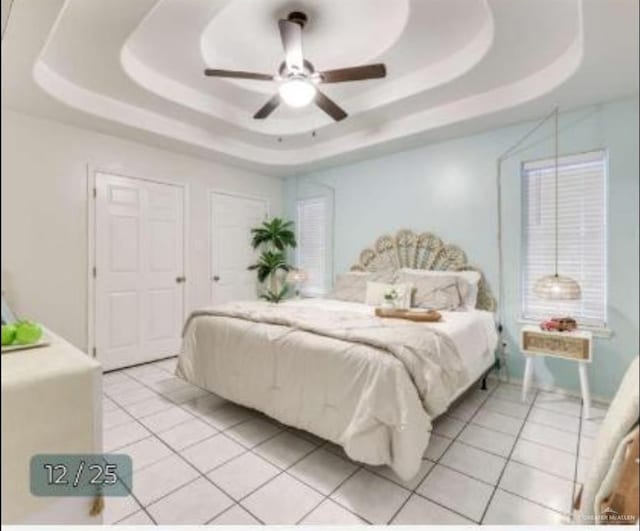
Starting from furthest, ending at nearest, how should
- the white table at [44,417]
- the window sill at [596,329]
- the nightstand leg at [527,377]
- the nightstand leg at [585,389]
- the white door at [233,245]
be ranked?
the white door at [233,245], the nightstand leg at [527,377], the nightstand leg at [585,389], the window sill at [596,329], the white table at [44,417]

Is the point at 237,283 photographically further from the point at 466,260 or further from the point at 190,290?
the point at 466,260

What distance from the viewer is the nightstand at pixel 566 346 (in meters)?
2.21

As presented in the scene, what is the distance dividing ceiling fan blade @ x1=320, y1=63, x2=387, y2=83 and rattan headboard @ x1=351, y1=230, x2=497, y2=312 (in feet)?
5.94

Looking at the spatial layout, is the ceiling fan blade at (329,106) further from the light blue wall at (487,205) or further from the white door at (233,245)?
the white door at (233,245)

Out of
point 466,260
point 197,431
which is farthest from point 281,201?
point 197,431

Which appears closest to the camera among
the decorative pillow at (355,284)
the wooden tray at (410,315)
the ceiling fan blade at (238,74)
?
the ceiling fan blade at (238,74)

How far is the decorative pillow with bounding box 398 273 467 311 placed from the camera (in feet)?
9.42

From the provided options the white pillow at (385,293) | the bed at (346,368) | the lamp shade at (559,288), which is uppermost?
the lamp shade at (559,288)

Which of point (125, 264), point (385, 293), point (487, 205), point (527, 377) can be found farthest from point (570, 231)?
point (125, 264)

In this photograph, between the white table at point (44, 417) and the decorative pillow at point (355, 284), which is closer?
the white table at point (44, 417)

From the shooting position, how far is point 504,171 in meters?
2.96

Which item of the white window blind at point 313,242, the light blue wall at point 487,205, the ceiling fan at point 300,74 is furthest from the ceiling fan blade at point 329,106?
the white window blind at point 313,242

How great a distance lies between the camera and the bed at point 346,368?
1565mm

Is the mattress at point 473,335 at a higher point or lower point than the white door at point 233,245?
lower
